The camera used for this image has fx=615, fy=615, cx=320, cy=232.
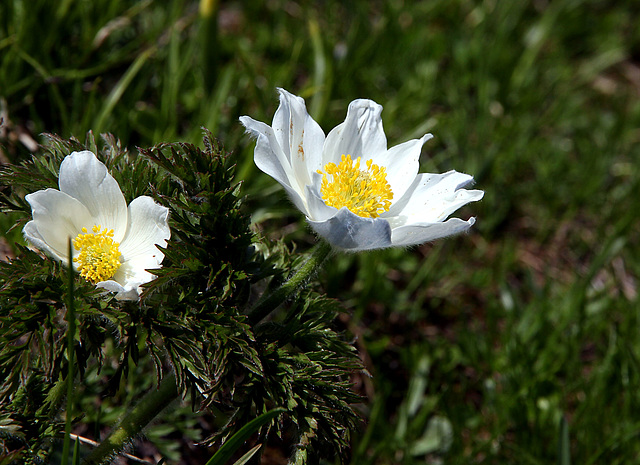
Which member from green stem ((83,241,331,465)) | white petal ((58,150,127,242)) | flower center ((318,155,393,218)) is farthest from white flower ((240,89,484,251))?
white petal ((58,150,127,242))

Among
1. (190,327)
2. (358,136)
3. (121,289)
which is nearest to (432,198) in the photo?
(358,136)

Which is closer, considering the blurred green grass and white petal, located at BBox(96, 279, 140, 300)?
white petal, located at BBox(96, 279, 140, 300)

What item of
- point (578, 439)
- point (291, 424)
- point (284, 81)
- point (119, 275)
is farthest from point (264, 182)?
point (578, 439)

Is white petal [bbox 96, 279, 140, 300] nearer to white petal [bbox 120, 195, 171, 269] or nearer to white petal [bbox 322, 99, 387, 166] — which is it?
white petal [bbox 120, 195, 171, 269]

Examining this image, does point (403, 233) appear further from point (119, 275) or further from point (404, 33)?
point (404, 33)

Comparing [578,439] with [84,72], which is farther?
[84,72]

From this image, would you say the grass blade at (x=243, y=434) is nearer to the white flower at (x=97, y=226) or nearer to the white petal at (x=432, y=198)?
the white flower at (x=97, y=226)
